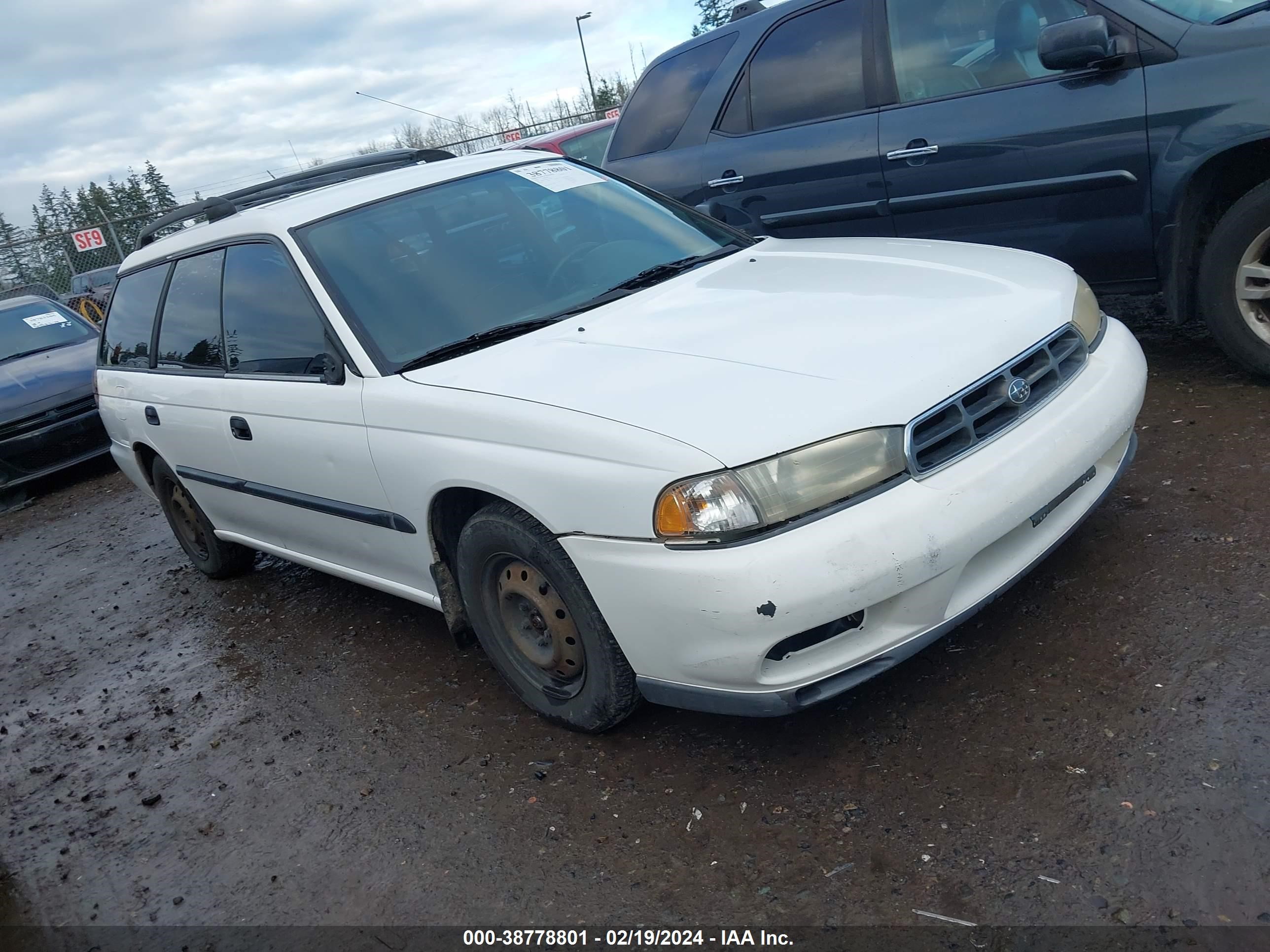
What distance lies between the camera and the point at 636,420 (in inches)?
102

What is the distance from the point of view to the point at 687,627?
8.27ft

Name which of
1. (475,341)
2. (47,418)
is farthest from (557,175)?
(47,418)

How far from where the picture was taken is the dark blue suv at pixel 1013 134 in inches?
160

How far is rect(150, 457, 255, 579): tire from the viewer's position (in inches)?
203

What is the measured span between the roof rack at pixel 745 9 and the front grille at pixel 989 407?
11.1ft

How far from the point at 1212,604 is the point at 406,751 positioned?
2.41 meters

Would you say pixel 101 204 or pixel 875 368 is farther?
pixel 101 204

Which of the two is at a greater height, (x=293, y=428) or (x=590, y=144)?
(x=590, y=144)

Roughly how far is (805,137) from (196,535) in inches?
140

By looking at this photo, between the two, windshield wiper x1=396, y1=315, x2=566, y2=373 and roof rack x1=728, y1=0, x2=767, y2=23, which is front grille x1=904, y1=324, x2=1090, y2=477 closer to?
windshield wiper x1=396, y1=315, x2=566, y2=373

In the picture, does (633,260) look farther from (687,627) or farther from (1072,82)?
(1072,82)

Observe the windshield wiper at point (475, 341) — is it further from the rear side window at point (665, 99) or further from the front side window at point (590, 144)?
the front side window at point (590, 144)

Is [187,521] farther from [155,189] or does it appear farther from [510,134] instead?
[155,189]

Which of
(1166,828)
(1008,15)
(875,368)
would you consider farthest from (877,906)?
(1008,15)
